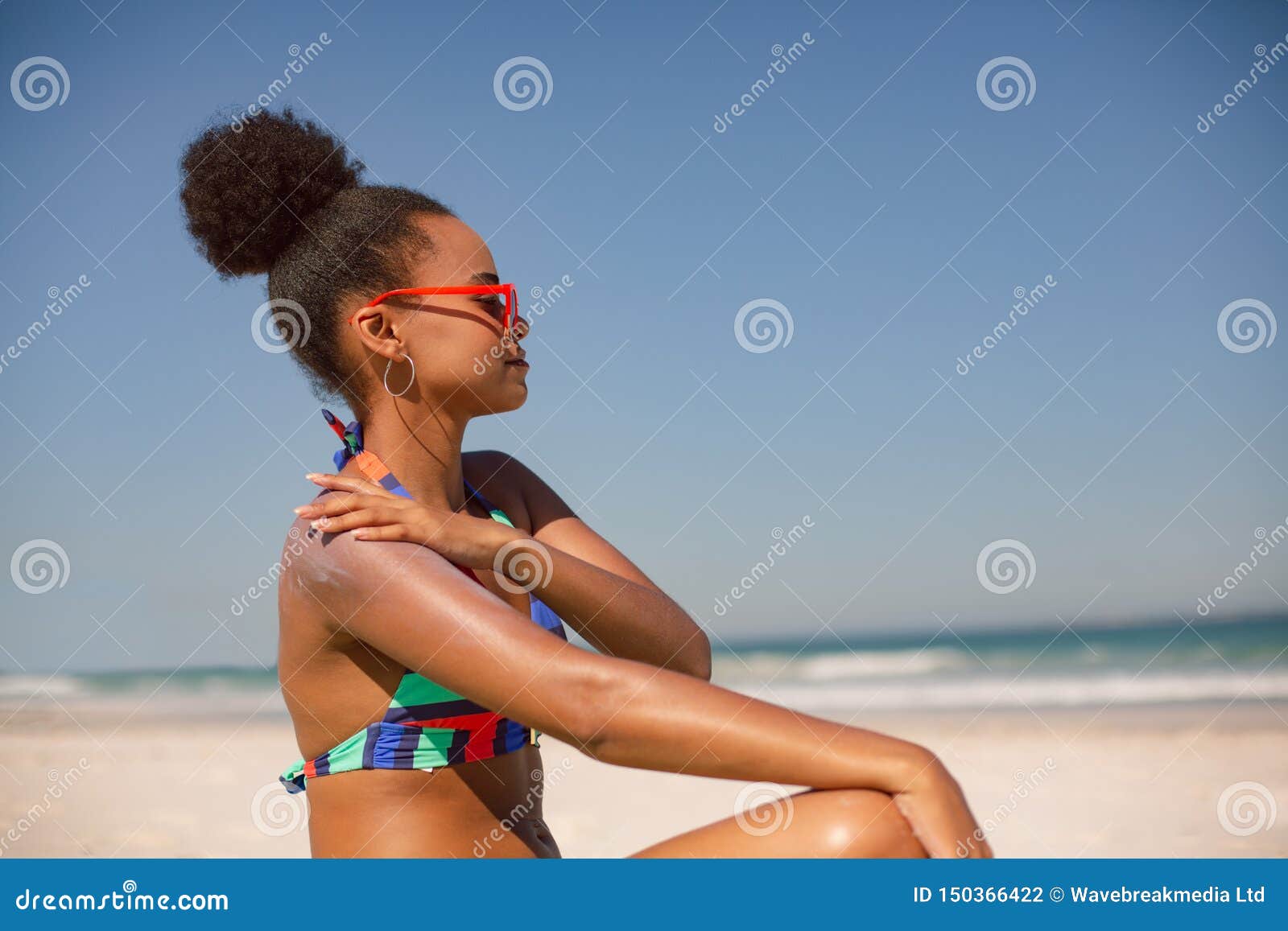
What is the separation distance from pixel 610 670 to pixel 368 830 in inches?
31.7

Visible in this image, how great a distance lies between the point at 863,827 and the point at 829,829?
0.06 m

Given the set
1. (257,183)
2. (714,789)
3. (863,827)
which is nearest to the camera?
(863,827)

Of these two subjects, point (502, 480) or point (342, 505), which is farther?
point (502, 480)

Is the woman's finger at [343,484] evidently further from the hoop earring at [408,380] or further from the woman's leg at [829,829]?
the woman's leg at [829,829]

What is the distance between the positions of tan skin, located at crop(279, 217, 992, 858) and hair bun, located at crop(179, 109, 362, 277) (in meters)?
0.34

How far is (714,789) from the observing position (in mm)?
9789

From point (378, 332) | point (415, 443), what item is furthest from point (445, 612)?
point (378, 332)

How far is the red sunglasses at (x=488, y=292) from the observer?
284 cm

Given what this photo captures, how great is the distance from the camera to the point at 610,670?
2.05 meters

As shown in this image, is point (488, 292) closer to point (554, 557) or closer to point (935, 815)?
point (554, 557)

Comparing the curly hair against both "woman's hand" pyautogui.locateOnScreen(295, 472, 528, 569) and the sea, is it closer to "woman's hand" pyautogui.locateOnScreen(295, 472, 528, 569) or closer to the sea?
"woman's hand" pyautogui.locateOnScreen(295, 472, 528, 569)

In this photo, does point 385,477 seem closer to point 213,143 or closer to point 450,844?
point 450,844

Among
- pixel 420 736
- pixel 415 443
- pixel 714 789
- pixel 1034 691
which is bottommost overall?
pixel 420 736

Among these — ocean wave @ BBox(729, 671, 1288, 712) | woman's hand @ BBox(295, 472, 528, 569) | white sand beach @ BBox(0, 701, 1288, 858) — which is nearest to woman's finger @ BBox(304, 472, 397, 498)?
woman's hand @ BBox(295, 472, 528, 569)
